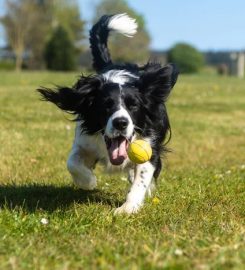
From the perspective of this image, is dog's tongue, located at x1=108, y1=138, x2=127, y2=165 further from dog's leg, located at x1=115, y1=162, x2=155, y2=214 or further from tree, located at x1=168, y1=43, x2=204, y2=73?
tree, located at x1=168, y1=43, x2=204, y2=73

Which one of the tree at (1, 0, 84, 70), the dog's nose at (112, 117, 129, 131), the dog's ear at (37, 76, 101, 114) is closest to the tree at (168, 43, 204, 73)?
the tree at (1, 0, 84, 70)

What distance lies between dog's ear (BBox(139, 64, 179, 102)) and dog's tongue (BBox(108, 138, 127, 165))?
1.81 ft

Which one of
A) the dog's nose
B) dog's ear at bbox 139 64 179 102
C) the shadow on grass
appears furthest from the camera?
dog's ear at bbox 139 64 179 102

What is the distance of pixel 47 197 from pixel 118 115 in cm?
109

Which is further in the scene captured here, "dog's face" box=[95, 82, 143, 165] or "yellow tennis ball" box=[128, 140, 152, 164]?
"yellow tennis ball" box=[128, 140, 152, 164]

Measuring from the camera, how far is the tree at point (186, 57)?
4653cm

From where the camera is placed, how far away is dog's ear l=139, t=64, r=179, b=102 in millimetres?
4652

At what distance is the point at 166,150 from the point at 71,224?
1597 millimetres

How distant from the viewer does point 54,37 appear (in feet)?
125

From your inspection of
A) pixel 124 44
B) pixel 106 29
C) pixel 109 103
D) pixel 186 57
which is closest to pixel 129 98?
pixel 109 103

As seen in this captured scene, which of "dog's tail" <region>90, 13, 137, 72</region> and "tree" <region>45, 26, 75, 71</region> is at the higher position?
Result: "dog's tail" <region>90, 13, 137, 72</region>

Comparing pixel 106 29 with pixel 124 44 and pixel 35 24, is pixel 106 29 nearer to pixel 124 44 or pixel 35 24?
pixel 35 24

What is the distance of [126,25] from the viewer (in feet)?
20.1

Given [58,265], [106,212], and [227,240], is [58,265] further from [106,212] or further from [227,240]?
[106,212]
